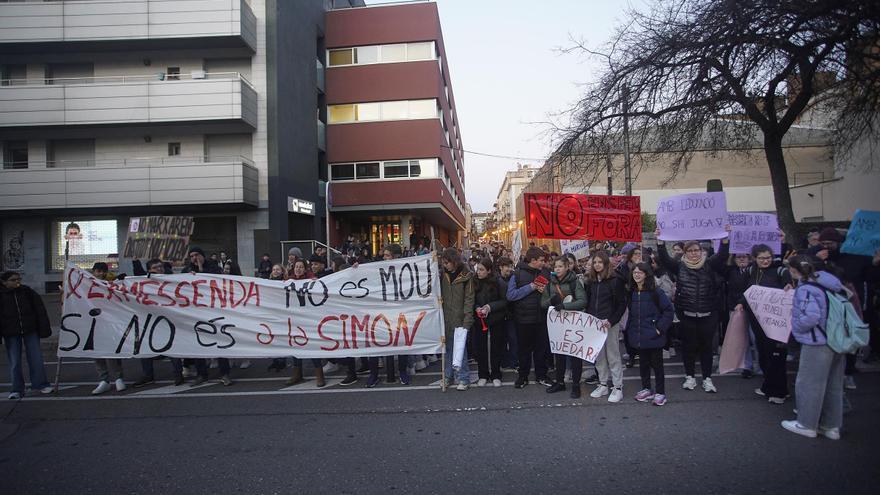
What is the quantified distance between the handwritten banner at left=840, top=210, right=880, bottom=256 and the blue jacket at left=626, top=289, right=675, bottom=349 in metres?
3.22

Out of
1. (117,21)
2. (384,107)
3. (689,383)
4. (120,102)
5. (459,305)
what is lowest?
(689,383)

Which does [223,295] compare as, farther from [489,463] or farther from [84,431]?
[489,463]

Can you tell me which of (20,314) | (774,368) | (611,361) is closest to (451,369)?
(611,361)

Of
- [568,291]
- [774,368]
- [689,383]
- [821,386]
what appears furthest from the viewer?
[568,291]

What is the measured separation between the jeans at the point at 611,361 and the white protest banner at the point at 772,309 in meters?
1.64

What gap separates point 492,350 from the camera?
22.6ft

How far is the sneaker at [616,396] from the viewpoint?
228 inches

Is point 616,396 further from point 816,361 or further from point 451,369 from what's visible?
point 451,369

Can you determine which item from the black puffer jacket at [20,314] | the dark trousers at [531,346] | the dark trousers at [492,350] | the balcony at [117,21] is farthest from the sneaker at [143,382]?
the balcony at [117,21]

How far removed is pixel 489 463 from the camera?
4207 millimetres

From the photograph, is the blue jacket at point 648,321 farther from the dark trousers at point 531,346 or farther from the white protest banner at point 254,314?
the white protest banner at point 254,314

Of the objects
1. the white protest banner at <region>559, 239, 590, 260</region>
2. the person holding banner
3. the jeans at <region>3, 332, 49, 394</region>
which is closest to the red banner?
the white protest banner at <region>559, 239, 590, 260</region>

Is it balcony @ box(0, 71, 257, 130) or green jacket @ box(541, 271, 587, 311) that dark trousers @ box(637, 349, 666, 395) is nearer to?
green jacket @ box(541, 271, 587, 311)

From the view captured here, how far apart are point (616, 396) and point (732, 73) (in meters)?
8.83
